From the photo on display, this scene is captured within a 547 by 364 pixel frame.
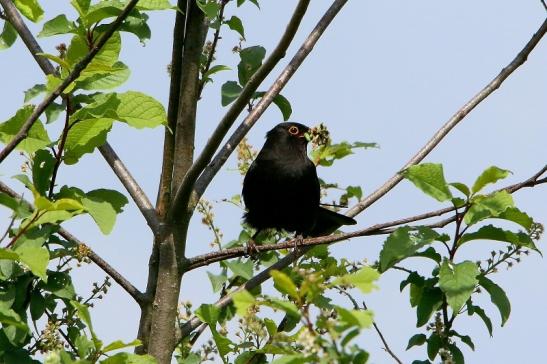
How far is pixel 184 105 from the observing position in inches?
179

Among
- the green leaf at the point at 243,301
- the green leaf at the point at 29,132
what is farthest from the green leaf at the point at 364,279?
the green leaf at the point at 29,132

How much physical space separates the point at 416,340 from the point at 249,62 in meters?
→ 1.71

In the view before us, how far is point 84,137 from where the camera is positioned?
3688 mm

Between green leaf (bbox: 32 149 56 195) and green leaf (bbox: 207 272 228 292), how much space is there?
1200 mm

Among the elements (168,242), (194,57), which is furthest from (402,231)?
(194,57)

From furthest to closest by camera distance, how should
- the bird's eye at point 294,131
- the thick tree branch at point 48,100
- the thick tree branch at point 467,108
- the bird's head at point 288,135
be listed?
the bird's eye at point 294,131 < the bird's head at point 288,135 < the thick tree branch at point 467,108 < the thick tree branch at point 48,100

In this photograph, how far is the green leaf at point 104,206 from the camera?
12.1 ft

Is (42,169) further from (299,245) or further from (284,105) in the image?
(284,105)

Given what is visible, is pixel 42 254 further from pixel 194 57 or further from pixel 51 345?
pixel 194 57

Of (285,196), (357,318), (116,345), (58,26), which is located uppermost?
(285,196)

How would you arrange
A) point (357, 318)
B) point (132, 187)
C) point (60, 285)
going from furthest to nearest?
point (132, 187), point (60, 285), point (357, 318)

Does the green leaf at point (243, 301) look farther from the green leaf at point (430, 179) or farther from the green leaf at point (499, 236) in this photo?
the green leaf at point (499, 236)

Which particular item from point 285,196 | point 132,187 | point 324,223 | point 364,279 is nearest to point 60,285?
point 132,187

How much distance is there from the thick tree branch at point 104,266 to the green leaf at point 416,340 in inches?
50.6
